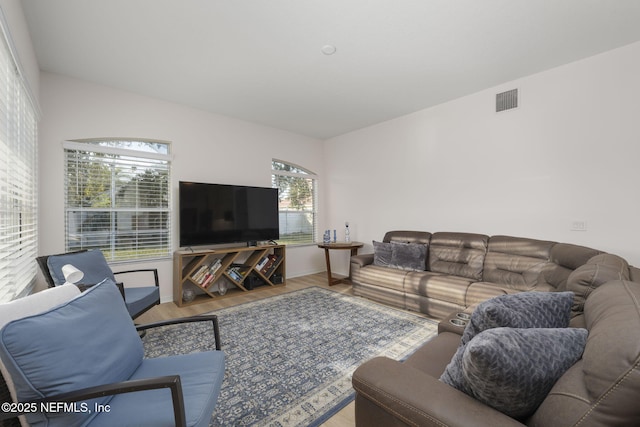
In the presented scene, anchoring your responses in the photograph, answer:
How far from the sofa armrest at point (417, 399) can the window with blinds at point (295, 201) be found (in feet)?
13.4

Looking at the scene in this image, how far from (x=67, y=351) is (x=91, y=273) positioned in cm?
181

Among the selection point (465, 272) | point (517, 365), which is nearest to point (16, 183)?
point (517, 365)

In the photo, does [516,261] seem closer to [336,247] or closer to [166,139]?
[336,247]

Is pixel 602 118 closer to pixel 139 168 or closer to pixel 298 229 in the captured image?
pixel 298 229

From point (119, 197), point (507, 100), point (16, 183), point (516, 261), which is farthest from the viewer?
point (119, 197)

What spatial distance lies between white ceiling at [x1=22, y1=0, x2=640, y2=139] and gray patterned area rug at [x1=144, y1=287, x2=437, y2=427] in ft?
9.01

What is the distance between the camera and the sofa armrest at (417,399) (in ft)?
2.62

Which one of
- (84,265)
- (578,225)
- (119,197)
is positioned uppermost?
(119,197)

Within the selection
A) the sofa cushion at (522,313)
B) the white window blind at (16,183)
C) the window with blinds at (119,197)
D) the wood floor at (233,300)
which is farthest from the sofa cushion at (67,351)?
the window with blinds at (119,197)

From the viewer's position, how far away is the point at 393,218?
446 centimetres

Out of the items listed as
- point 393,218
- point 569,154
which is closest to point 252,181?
point 393,218

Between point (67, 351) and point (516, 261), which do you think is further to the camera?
point (516, 261)

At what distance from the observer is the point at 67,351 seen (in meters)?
1.02

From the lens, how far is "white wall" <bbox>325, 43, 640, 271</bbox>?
2.60 m
